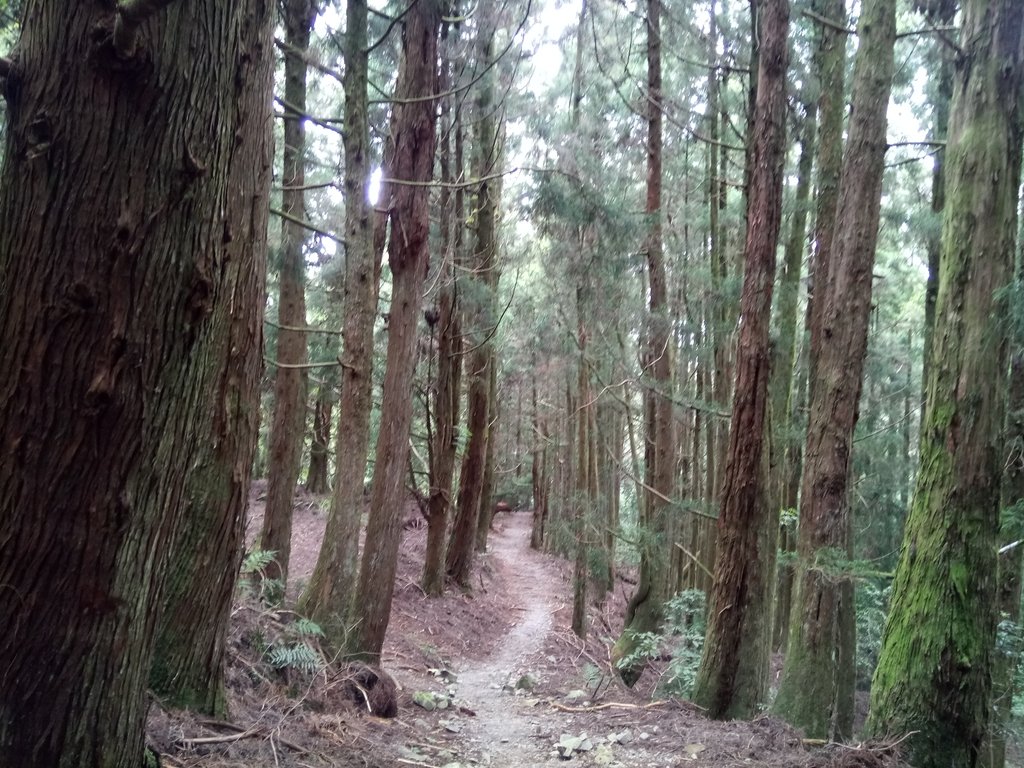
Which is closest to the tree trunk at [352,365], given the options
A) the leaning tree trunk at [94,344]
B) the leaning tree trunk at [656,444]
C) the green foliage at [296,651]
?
the green foliage at [296,651]

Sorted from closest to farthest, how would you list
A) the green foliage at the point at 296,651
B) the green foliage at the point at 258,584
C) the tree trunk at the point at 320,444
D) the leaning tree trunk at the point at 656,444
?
1. the green foliage at the point at 296,651
2. the green foliage at the point at 258,584
3. the leaning tree trunk at the point at 656,444
4. the tree trunk at the point at 320,444

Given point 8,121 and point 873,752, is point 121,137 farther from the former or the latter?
point 873,752

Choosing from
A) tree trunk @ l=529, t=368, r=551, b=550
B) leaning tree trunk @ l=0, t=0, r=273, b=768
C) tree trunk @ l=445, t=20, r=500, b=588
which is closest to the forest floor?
leaning tree trunk @ l=0, t=0, r=273, b=768

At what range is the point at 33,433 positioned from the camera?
261cm

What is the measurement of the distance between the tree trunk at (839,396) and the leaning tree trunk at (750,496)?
0.37 metres

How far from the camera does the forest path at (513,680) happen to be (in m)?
6.86

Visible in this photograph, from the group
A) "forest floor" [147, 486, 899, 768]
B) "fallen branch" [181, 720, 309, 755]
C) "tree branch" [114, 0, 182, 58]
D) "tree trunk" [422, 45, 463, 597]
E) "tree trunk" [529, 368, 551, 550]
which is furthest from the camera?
"tree trunk" [529, 368, 551, 550]

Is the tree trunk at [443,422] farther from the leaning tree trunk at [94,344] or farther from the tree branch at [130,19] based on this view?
the tree branch at [130,19]

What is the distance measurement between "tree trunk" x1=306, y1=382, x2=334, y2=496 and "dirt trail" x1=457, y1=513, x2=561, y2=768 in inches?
235

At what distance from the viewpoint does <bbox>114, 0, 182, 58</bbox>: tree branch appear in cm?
251

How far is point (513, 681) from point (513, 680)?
113 mm

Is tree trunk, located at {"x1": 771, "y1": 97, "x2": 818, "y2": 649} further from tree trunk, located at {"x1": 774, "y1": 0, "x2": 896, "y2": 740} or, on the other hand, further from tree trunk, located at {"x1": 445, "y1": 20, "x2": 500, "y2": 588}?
tree trunk, located at {"x1": 445, "y1": 20, "x2": 500, "y2": 588}

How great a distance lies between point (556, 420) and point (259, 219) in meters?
25.5

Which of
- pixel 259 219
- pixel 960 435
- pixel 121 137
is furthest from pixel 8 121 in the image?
pixel 960 435
